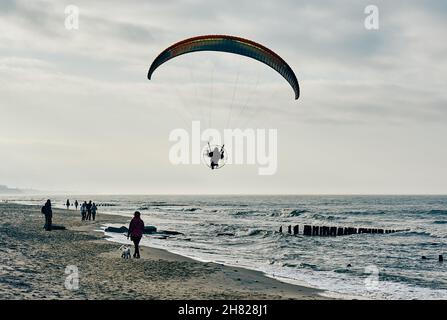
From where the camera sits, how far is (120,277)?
14109 millimetres

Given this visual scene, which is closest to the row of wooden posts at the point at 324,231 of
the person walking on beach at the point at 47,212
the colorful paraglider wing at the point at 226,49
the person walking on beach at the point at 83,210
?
the person walking on beach at the point at 83,210

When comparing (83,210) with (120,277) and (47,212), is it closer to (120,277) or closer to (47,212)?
(47,212)

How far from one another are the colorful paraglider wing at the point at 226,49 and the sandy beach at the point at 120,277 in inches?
343

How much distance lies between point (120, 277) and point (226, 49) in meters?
12.1

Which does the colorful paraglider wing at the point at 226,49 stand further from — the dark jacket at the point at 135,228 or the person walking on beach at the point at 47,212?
the person walking on beach at the point at 47,212

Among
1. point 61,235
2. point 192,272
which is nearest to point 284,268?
point 192,272

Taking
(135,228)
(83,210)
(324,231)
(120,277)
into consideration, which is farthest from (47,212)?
(324,231)

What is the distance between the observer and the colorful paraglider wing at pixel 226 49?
820 inches

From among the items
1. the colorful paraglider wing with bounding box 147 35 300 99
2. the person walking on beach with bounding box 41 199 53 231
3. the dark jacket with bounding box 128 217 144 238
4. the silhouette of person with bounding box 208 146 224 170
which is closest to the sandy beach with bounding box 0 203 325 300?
the dark jacket with bounding box 128 217 144 238

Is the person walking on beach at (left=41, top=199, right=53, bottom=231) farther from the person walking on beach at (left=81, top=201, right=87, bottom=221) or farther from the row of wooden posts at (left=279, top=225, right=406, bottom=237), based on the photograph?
the row of wooden posts at (left=279, top=225, right=406, bottom=237)

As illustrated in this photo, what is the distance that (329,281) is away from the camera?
17109 millimetres

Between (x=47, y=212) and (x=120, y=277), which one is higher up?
(x=47, y=212)
